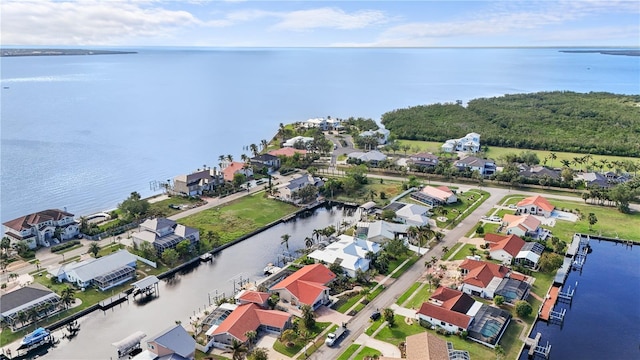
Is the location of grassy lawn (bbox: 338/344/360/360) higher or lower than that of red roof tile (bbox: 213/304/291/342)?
lower

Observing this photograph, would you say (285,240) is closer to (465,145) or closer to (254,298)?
(254,298)

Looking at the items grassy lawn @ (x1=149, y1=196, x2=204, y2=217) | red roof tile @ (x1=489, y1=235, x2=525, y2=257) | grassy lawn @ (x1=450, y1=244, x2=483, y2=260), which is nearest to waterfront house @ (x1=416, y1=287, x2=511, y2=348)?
grassy lawn @ (x1=450, y1=244, x2=483, y2=260)

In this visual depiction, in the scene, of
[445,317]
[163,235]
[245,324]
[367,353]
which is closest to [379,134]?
[163,235]

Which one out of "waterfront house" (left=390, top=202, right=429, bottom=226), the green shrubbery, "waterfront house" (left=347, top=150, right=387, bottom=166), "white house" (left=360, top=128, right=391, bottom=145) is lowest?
the green shrubbery

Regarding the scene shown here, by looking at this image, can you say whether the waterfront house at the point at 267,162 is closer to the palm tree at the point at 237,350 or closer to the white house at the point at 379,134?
the white house at the point at 379,134

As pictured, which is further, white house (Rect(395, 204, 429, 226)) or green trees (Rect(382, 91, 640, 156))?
green trees (Rect(382, 91, 640, 156))

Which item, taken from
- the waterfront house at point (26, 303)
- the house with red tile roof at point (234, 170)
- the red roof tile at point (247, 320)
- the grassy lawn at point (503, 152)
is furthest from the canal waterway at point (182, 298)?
the grassy lawn at point (503, 152)

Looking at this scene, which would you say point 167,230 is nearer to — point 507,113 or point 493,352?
point 493,352

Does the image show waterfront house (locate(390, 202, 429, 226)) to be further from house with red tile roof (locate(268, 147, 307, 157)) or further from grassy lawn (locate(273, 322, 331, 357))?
house with red tile roof (locate(268, 147, 307, 157))
